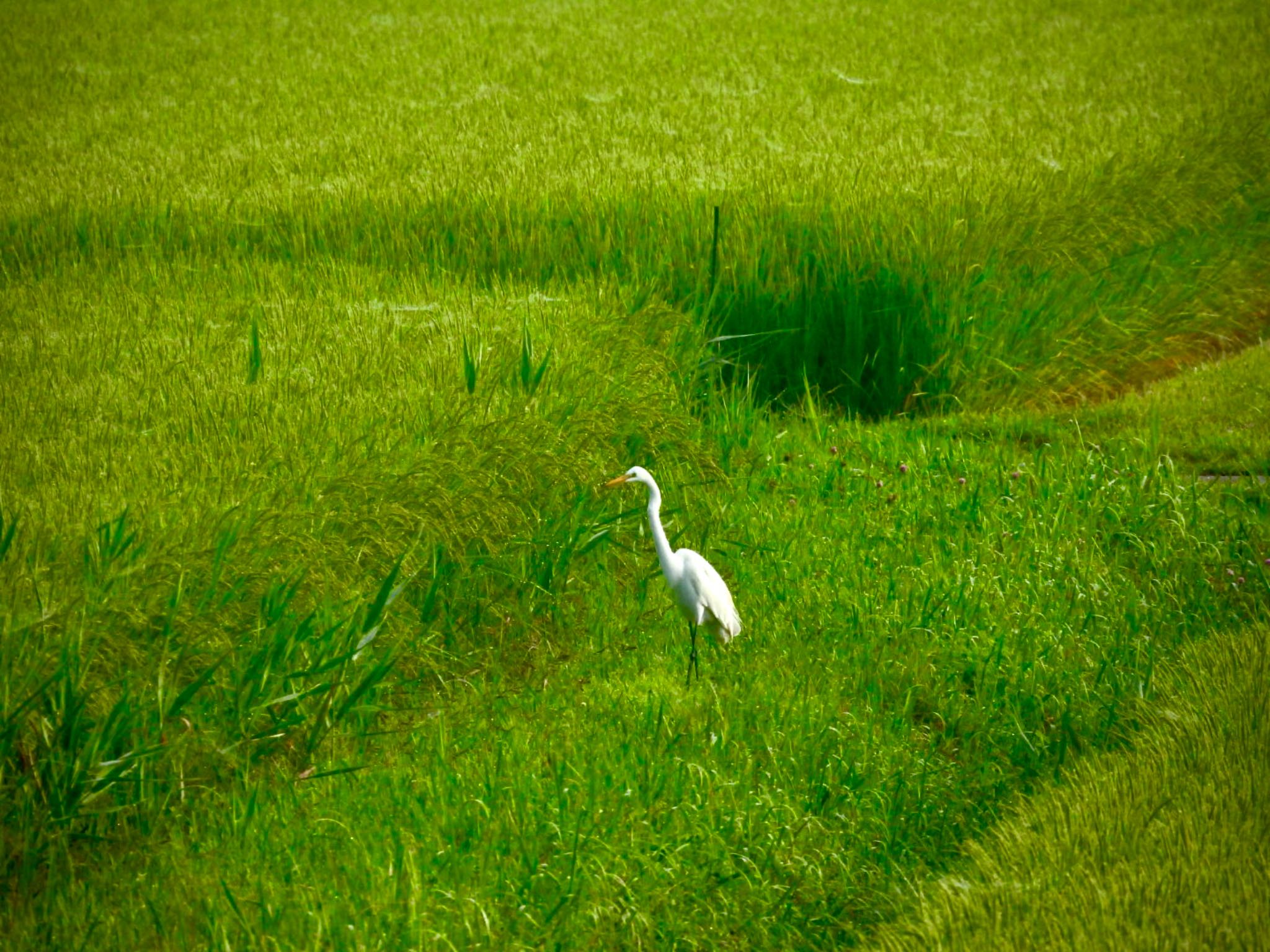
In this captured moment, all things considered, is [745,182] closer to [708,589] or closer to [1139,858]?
[708,589]

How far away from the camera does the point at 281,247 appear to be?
19.2ft

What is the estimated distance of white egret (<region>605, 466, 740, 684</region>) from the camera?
3146mm

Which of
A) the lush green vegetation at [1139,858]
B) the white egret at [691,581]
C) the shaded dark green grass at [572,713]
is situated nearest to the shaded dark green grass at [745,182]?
the shaded dark green grass at [572,713]

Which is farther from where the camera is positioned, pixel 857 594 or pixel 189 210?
pixel 189 210

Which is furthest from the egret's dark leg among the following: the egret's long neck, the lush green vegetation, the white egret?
the lush green vegetation

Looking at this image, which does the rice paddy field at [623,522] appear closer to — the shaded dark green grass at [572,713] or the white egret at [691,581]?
the shaded dark green grass at [572,713]

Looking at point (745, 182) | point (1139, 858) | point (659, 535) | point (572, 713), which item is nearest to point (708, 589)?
point (659, 535)

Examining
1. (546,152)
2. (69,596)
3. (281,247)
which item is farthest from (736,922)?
(546,152)

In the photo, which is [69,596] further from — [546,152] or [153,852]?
[546,152]

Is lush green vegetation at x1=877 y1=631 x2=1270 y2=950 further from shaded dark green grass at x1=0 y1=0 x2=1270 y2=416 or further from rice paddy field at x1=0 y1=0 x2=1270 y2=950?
shaded dark green grass at x1=0 y1=0 x2=1270 y2=416

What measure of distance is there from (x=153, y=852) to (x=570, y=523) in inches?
57.8

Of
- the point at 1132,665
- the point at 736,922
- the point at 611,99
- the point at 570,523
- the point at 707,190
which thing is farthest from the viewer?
the point at 611,99

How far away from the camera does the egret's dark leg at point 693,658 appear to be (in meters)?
3.28

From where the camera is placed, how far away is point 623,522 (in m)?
4.01
